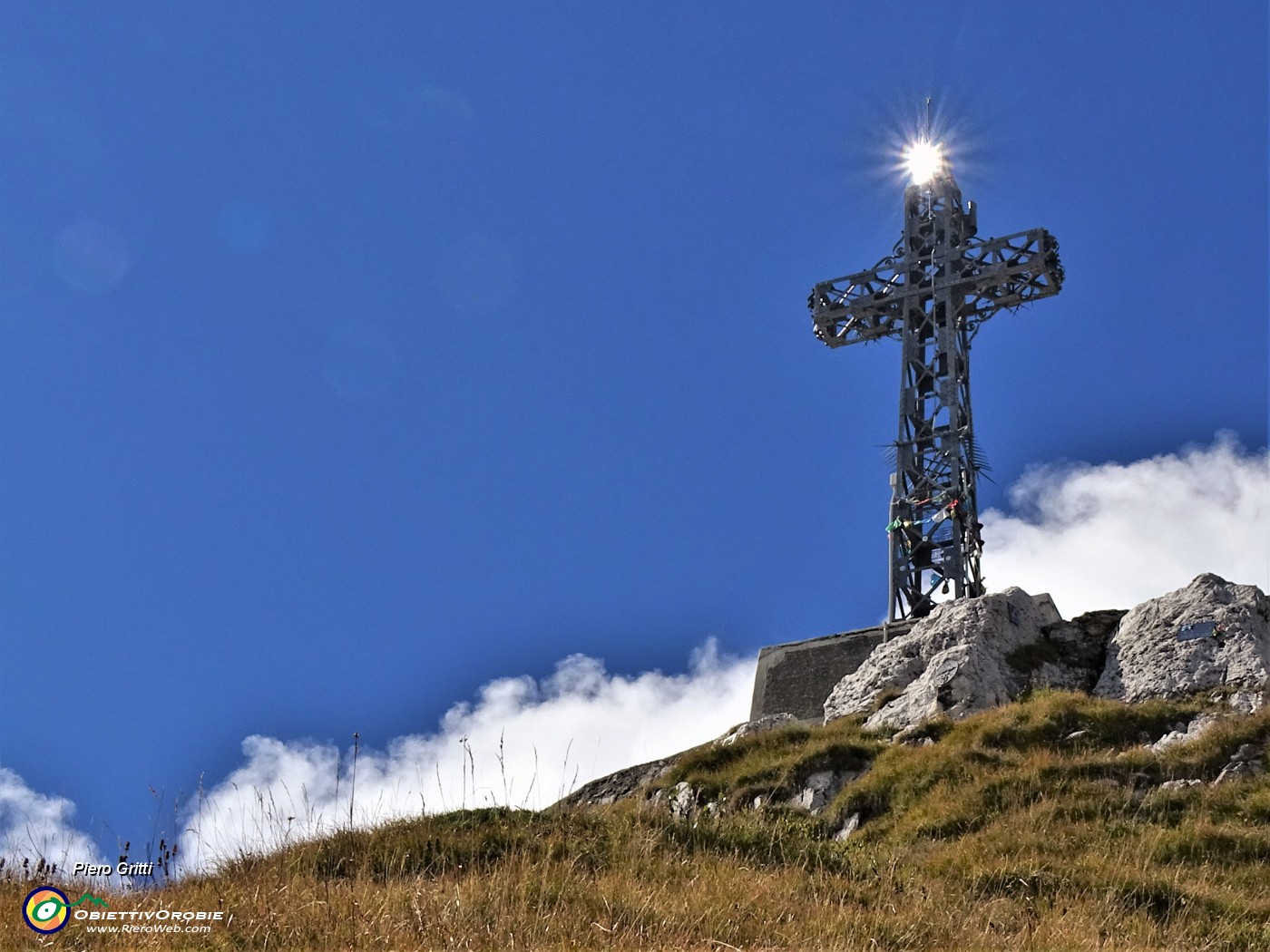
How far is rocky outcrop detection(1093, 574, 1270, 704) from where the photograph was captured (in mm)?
17422

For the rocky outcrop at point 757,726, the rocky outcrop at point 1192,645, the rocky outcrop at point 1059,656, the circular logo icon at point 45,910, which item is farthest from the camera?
the rocky outcrop at point 757,726

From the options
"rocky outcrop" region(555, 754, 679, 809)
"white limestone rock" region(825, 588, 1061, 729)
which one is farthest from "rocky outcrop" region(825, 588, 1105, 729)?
"rocky outcrop" region(555, 754, 679, 809)

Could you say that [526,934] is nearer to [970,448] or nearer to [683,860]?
[683,860]

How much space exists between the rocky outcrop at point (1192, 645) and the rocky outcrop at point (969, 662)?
72cm

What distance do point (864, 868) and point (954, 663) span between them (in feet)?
28.0

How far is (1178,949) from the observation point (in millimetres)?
8602

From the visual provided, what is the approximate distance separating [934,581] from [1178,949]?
17592 mm

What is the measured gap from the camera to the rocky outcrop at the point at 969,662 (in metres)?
18.4

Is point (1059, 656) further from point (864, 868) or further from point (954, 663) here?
point (864, 868)

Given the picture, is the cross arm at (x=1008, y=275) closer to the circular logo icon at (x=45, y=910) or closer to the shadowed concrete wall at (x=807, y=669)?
the shadowed concrete wall at (x=807, y=669)

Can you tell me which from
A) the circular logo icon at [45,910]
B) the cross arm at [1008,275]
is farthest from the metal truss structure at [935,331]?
the circular logo icon at [45,910]

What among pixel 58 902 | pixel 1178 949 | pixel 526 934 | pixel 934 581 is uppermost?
pixel 934 581

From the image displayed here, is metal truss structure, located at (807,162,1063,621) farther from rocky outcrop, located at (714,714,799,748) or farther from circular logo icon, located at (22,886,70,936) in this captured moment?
circular logo icon, located at (22,886,70,936)

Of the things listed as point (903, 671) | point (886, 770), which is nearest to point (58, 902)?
point (886, 770)
